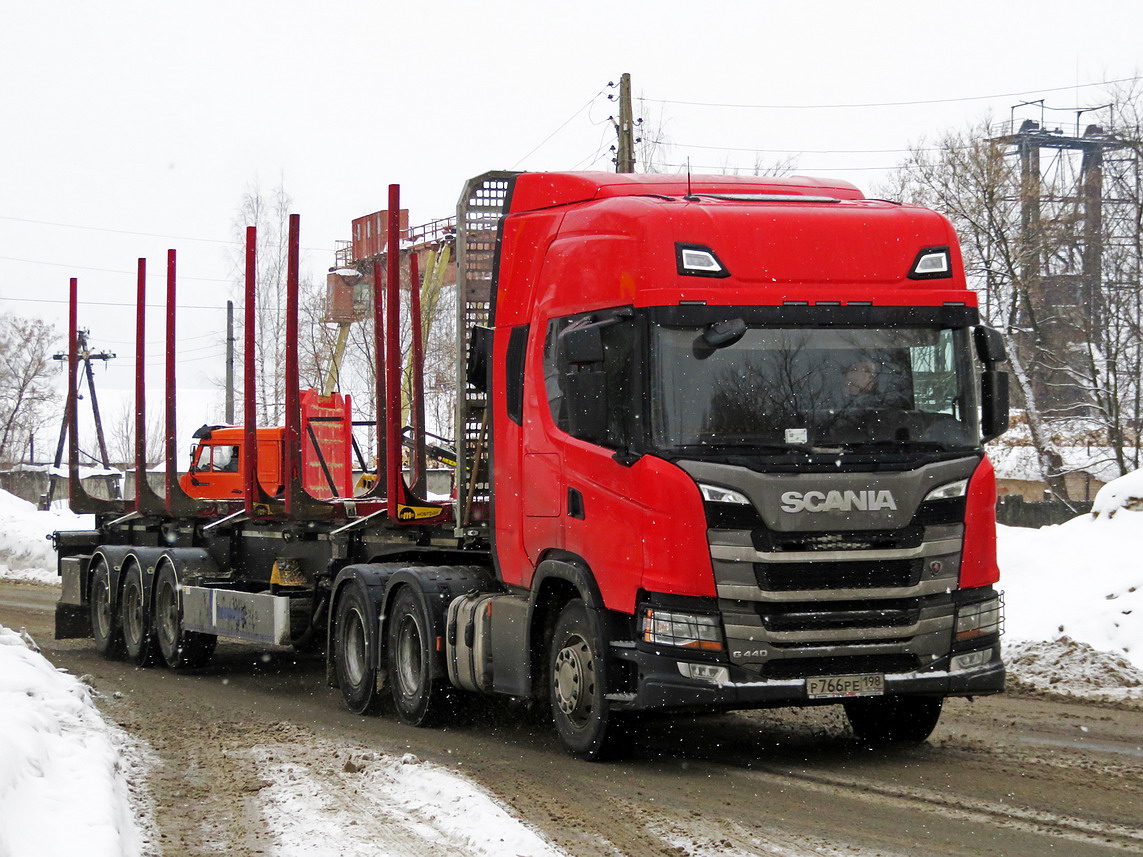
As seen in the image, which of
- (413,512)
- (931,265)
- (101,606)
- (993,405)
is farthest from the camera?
(101,606)

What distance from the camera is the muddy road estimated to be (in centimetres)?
639

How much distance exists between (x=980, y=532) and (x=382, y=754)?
3899 mm

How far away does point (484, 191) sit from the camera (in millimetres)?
11219

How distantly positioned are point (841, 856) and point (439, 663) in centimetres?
473

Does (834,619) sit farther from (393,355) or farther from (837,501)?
(393,355)

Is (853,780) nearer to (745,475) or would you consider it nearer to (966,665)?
(966,665)

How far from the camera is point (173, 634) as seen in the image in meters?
15.0

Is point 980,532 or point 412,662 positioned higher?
point 980,532

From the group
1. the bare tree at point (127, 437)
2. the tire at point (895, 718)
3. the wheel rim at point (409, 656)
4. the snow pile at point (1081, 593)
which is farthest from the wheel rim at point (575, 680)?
the bare tree at point (127, 437)

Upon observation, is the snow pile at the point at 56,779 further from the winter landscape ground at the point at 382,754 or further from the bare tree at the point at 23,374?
the bare tree at the point at 23,374

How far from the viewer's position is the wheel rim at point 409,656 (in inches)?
416

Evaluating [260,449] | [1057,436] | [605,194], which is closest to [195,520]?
[260,449]

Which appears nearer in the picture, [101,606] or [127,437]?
[101,606]

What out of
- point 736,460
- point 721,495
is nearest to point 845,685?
point 721,495
